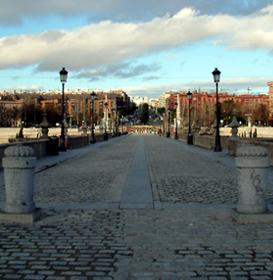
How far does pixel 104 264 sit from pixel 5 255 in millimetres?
1324

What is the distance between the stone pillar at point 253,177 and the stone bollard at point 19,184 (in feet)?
11.6

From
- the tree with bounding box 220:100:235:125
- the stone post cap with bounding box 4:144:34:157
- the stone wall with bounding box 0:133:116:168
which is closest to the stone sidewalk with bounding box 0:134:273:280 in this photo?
the stone post cap with bounding box 4:144:34:157

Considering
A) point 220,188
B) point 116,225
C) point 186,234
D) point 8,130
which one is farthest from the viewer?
point 8,130

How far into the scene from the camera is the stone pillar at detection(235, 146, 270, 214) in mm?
5887

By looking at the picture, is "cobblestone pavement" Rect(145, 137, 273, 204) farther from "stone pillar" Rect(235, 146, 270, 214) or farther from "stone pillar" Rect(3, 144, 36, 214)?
"stone pillar" Rect(3, 144, 36, 214)

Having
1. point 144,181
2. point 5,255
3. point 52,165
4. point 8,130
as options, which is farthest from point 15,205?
point 8,130

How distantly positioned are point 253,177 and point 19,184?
12.6ft

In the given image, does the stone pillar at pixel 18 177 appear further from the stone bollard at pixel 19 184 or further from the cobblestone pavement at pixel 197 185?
the cobblestone pavement at pixel 197 185

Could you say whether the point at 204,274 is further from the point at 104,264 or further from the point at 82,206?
the point at 82,206

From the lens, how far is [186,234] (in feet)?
17.8

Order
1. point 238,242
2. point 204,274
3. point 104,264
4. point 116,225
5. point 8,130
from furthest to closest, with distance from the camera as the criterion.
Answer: point 8,130 → point 116,225 → point 238,242 → point 104,264 → point 204,274

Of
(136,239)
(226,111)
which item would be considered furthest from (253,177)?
(226,111)

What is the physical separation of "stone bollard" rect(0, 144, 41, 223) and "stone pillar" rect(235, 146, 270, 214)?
3.52 m

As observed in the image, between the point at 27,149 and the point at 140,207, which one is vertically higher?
the point at 27,149
